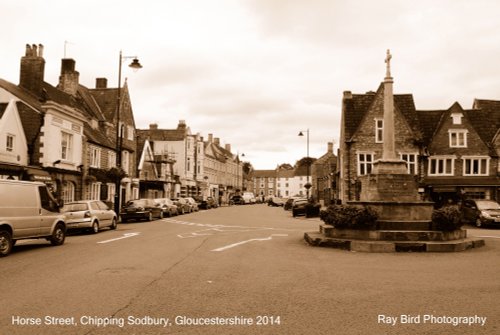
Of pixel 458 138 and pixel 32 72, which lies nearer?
pixel 32 72

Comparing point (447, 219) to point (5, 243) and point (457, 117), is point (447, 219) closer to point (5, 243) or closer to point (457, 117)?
point (5, 243)

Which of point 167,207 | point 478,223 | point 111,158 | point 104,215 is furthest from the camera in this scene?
point 111,158

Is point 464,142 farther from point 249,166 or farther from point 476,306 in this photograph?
point 249,166

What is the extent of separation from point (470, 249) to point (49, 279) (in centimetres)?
1211

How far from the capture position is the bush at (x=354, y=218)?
14750mm

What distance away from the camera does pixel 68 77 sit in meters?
39.1

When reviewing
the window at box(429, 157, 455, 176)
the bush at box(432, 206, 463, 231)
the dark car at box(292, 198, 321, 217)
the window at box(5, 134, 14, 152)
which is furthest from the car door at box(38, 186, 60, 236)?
the window at box(429, 157, 455, 176)

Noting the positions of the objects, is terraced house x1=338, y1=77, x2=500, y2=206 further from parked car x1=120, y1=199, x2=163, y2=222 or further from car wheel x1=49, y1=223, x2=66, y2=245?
car wheel x1=49, y1=223, x2=66, y2=245

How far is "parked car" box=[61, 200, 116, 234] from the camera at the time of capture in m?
20.8

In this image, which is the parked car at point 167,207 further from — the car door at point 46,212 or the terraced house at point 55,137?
the car door at point 46,212

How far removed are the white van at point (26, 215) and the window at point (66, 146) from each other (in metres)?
16.6

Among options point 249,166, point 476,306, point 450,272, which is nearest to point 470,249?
point 450,272

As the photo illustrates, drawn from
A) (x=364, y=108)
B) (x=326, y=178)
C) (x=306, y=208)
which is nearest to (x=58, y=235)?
(x=306, y=208)

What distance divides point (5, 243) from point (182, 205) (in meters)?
29.7
